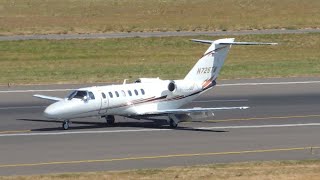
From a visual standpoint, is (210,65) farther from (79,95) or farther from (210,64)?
(79,95)

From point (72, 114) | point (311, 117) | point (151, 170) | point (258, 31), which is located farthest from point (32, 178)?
point (258, 31)

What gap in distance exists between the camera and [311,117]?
4503 centimetres

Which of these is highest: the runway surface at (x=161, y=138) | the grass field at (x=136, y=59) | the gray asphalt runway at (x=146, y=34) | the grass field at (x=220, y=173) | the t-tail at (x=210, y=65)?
the gray asphalt runway at (x=146, y=34)

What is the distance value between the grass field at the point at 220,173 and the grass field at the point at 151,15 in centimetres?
5606

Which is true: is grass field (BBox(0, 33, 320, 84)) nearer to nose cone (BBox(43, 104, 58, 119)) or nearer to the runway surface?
the runway surface

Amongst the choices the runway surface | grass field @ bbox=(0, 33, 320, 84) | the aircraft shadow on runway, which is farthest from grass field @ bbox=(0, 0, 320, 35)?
the aircraft shadow on runway

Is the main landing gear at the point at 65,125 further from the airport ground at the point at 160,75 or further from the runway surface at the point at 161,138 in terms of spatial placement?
the airport ground at the point at 160,75

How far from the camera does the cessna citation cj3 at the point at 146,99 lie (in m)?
40.7

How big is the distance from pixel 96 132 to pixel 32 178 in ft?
35.5

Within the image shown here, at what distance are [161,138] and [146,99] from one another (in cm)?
356

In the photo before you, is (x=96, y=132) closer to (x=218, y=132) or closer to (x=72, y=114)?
(x=72, y=114)

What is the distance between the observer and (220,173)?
102ft

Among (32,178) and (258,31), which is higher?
(258,31)

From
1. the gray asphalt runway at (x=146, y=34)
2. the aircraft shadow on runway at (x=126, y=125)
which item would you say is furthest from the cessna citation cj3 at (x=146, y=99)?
the gray asphalt runway at (x=146, y=34)
